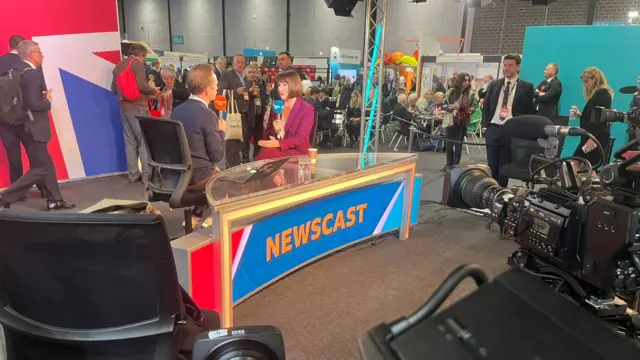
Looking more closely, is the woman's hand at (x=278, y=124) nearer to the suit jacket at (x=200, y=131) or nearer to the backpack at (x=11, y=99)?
the suit jacket at (x=200, y=131)

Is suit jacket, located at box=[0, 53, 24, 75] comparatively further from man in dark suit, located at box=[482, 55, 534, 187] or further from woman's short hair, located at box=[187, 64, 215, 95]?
man in dark suit, located at box=[482, 55, 534, 187]

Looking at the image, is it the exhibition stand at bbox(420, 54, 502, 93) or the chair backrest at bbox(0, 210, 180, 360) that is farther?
the exhibition stand at bbox(420, 54, 502, 93)

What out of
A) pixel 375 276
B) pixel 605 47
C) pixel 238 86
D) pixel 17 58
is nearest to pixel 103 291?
pixel 375 276

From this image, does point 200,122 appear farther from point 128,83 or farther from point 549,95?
point 549,95

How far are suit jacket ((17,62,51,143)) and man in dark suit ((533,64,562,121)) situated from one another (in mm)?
5604

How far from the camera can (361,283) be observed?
2852mm

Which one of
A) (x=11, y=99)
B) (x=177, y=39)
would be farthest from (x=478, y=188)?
(x=177, y=39)

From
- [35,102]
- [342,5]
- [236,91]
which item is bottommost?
[35,102]

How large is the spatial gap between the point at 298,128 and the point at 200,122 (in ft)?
2.46

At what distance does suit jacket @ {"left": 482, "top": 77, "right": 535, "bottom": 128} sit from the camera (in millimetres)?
4559

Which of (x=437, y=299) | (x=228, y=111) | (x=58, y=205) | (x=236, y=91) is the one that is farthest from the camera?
(x=236, y=91)

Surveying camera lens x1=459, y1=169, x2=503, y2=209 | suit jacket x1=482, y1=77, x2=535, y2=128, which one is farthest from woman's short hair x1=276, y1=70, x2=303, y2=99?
suit jacket x1=482, y1=77, x2=535, y2=128

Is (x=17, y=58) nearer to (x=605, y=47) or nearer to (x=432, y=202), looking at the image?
(x=432, y=202)

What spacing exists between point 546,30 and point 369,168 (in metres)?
5.01
